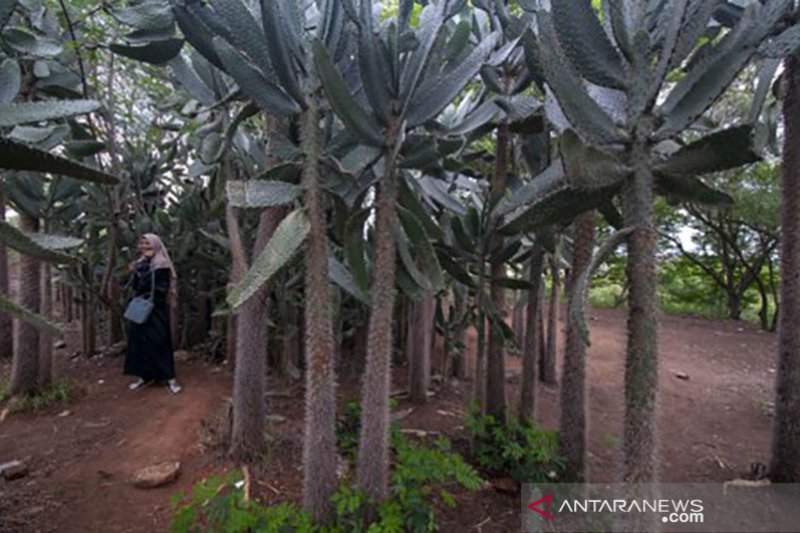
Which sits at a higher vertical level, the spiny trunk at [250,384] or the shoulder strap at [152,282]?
the shoulder strap at [152,282]

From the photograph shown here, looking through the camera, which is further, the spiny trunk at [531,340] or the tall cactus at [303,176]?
the spiny trunk at [531,340]

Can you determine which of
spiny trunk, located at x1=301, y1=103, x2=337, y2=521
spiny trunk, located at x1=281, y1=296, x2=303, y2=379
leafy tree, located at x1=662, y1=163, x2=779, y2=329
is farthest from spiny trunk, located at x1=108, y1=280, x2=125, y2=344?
leafy tree, located at x1=662, y1=163, x2=779, y2=329

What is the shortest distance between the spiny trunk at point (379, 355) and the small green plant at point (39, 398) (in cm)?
353

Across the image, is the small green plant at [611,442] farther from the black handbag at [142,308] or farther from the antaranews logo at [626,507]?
the black handbag at [142,308]

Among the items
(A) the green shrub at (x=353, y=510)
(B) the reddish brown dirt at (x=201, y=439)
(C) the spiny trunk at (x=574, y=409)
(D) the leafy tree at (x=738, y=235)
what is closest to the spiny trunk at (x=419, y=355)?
(B) the reddish brown dirt at (x=201, y=439)

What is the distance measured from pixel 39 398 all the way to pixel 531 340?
399cm

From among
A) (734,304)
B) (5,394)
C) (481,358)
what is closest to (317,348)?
(481,358)

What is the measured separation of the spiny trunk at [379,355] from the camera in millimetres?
1862

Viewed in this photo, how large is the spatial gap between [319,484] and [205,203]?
3861mm

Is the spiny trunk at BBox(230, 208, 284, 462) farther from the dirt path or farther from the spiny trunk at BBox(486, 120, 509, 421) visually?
the spiny trunk at BBox(486, 120, 509, 421)

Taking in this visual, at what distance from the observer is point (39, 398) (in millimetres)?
4082

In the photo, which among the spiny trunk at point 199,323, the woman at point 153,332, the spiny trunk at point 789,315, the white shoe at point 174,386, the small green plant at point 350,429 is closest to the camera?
the spiny trunk at point 789,315

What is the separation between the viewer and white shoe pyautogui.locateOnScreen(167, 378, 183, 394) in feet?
14.4

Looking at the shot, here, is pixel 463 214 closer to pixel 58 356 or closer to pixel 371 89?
pixel 371 89
